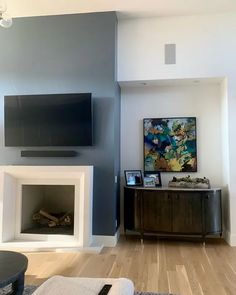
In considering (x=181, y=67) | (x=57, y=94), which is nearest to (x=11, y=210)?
(x=57, y=94)

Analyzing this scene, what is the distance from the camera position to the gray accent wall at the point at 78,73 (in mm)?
4340

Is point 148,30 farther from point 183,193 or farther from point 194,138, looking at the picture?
point 183,193

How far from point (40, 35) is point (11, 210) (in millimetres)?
2872

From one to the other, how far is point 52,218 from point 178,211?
6.77ft

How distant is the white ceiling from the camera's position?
4145 mm

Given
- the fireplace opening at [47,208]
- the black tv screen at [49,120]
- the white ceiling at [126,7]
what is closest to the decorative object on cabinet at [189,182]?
the black tv screen at [49,120]

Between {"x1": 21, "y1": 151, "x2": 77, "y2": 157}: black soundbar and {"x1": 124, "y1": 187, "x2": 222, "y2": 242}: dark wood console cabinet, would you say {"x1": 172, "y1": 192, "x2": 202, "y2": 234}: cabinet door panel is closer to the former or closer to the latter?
{"x1": 124, "y1": 187, "x2": 222, "y2": 242}: dark wood console cabinet

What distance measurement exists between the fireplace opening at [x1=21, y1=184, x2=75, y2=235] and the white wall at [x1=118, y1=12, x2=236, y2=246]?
7.24 feet

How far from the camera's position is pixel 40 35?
15.1ft

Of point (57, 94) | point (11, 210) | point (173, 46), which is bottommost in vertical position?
point (11, 210)

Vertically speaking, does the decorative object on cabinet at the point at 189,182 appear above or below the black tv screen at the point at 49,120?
below

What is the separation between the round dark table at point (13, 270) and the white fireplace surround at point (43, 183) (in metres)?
1.83

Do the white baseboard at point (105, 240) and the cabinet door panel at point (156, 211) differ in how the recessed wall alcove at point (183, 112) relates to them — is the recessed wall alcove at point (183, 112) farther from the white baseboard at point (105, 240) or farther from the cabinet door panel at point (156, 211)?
the white baseboard at point (105, 240)

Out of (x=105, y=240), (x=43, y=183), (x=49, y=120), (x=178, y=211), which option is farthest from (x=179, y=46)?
(x=105, y=240)
